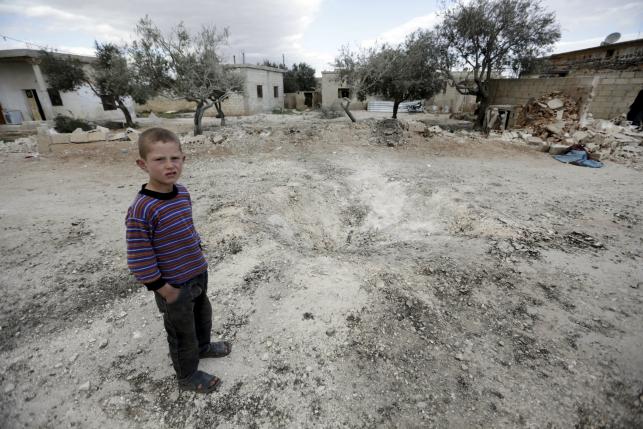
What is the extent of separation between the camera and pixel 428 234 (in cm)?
456

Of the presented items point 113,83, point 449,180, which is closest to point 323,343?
point 449,180

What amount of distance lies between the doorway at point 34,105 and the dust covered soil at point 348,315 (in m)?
16.2

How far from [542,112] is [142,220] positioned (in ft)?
50.4

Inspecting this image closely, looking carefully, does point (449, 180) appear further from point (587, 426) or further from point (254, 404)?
point (254, 404)

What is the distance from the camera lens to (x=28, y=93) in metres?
17.0

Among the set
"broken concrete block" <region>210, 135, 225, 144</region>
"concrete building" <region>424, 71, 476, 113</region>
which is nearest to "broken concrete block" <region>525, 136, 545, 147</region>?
"broken concrete block" <region>210, 135, 225, 144</region>

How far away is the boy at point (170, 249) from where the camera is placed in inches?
62.0

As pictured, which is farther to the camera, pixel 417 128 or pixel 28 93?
pixel 28 93

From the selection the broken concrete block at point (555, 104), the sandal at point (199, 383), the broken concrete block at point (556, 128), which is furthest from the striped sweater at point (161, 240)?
the broken concrete block at point (555, 104)

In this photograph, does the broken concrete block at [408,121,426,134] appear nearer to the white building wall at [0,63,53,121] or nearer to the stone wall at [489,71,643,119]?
the stone wall at [489,71,643,119]

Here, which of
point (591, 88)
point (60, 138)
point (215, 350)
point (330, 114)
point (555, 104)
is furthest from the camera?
point (330, 114)

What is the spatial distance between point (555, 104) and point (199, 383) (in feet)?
50.6

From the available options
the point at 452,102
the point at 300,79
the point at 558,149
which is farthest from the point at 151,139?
the point at 300,79

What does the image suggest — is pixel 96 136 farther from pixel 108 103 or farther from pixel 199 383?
pixel 199 383
